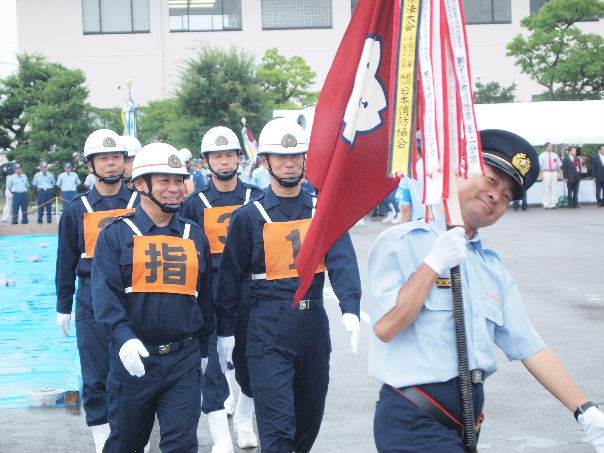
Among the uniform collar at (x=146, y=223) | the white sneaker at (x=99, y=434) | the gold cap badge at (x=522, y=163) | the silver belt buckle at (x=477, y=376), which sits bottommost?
the white sneaker at (x=99, y=434)

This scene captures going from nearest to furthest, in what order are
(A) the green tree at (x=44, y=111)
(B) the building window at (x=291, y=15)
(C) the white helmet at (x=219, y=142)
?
(C) the white helmet at (x=219, y=142) → (A) the green tree at (x=44, y=111) → (B) the building window at (x=291, y=15)

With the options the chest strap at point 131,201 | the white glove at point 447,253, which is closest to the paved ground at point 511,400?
the chest strap at point 131,201

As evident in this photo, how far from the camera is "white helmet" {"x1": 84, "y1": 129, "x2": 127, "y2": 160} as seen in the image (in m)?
8.84

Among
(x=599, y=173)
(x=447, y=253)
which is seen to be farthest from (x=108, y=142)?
(x=599, y=173)

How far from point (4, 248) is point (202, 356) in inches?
908

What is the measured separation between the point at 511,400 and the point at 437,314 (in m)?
5.42

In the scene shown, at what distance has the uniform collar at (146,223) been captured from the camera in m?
6.63

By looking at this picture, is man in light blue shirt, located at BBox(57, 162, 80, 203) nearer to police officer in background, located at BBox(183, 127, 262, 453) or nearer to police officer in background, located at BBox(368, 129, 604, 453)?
police officer in background, located at BBox(183, 127, 262, 453)

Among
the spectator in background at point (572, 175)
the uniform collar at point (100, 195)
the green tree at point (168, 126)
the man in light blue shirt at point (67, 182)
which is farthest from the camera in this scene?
the green tree at point (168, 126)

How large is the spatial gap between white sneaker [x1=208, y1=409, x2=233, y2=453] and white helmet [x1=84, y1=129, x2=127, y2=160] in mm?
2238

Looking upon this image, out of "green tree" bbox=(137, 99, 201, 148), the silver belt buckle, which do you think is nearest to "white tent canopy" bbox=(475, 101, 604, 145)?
"green tree" bbox=(137, 99, 201, 148)

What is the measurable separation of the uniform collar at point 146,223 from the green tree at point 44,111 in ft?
137

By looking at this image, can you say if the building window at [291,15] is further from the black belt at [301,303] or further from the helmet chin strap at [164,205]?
the helmet chin strap at [164,205]

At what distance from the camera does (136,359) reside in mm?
6090
